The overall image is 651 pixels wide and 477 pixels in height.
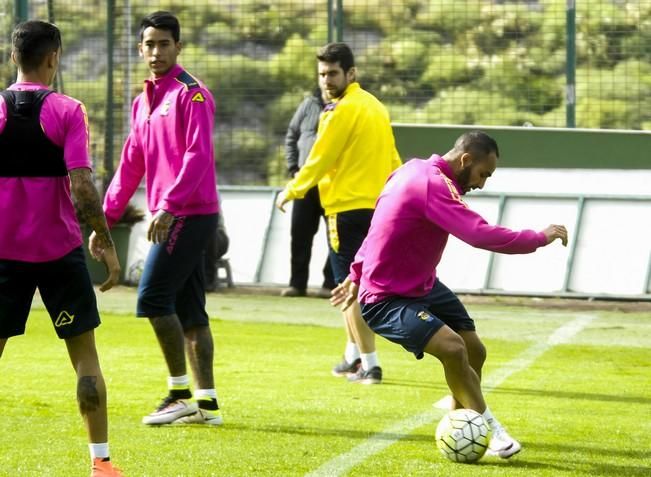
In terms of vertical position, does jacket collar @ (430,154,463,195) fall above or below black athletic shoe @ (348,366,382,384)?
above

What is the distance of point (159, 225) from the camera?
7895mm

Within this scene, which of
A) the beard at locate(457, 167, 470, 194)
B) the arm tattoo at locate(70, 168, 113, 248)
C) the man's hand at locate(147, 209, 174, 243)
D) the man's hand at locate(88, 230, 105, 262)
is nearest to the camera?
the arm tattoo at locate(70, 168, 113, 248)

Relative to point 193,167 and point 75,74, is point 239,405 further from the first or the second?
point 75,74

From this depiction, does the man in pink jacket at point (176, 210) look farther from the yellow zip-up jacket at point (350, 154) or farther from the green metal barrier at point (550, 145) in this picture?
the green metal barrier at point (550, 145)

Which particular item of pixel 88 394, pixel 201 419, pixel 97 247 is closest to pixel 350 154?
pixel 201 419

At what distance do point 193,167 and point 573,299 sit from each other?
917cm

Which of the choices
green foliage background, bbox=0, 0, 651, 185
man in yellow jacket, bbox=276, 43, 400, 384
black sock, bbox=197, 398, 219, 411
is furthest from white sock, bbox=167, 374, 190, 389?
green foliage background, bbox=0, 0, 651, 185

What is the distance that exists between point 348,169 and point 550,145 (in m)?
7.25

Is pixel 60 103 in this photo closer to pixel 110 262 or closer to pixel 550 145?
pixel 110 262

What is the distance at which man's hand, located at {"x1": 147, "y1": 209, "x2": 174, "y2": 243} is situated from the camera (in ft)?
25.9

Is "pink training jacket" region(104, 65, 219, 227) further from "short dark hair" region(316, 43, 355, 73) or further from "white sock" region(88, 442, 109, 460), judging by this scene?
"white sock" region(88, 442, 109, 460)

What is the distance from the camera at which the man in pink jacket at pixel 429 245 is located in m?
7.05

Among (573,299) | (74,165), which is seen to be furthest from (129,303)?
(74,165)

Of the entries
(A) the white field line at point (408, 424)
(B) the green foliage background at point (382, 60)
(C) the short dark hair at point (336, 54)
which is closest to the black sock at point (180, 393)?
(A) the white field line at point (408, 424)
